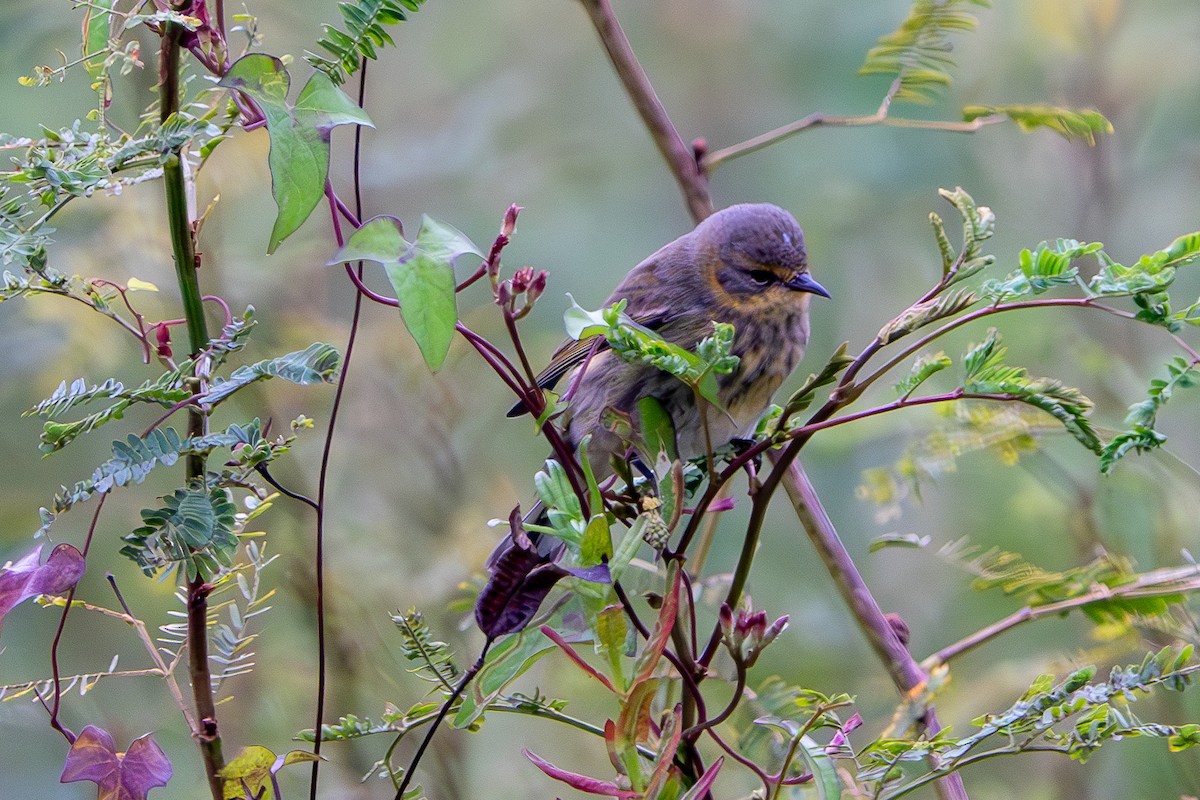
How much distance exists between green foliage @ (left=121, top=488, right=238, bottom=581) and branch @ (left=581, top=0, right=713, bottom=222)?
102 cm

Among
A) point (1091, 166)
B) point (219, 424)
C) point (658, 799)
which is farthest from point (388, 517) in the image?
point (1091, 166)

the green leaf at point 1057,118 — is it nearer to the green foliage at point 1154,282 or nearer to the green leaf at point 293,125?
the green foliage at point 1154,282

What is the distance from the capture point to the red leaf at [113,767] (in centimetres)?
96

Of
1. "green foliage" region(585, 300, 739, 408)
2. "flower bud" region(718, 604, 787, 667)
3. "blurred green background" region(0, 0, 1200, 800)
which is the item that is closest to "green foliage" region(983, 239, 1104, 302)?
"green foliage" region(585, 300, 739, 408)

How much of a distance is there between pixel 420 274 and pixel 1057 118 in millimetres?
1139

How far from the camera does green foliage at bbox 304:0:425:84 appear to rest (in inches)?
34.6

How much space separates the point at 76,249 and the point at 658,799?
2.16 meters

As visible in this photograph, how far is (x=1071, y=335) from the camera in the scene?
261 centimetres

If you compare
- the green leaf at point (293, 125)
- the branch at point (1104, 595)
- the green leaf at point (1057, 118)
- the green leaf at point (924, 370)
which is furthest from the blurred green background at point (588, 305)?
the green leaf at point (293, 125)

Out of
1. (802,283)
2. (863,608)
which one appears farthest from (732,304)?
(863,608)

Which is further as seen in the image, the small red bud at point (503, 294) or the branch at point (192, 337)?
the branch at point (192, 337)

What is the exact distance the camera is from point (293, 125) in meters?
0.79

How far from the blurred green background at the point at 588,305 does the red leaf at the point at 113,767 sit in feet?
2.48

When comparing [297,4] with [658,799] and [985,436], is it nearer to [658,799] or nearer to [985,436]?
[985,436]
